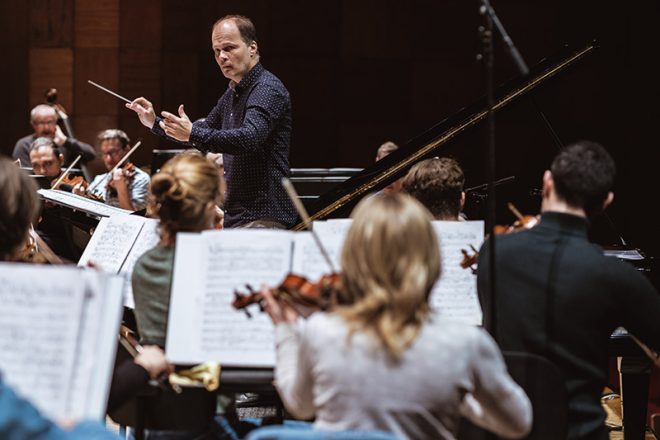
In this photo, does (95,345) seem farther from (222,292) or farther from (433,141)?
(433,141)

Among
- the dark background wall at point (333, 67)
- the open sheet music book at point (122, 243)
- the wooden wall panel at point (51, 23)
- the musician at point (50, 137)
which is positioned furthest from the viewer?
the wooden wall panel at point (51, 23)

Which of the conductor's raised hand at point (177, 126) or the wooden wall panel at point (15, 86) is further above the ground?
the wooden wall panel at point (15, 86)

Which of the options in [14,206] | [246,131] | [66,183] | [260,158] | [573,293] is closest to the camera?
[14,206]

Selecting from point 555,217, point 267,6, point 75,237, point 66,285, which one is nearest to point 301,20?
point 267,6

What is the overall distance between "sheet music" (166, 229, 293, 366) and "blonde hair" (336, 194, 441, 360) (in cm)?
59

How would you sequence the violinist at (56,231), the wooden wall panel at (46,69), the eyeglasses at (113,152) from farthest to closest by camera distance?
the wooden wall panel at (46,69), the eyeglasses at (113,152), the violinist at (56,231)

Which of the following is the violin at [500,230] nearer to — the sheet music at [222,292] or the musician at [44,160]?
the sheet music at [222,292]

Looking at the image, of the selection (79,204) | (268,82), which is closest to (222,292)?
(268,82)

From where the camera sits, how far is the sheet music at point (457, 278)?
295 cm

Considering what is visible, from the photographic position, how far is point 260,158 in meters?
3.99

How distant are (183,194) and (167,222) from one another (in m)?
0.10

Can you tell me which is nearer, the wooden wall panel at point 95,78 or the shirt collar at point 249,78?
the shirt collar at point 249,78

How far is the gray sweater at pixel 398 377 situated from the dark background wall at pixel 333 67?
243 inches

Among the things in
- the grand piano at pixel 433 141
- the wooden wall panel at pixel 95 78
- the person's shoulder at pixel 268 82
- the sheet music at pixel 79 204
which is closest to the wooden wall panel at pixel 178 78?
the wooden wall panel at pixel 95 78
